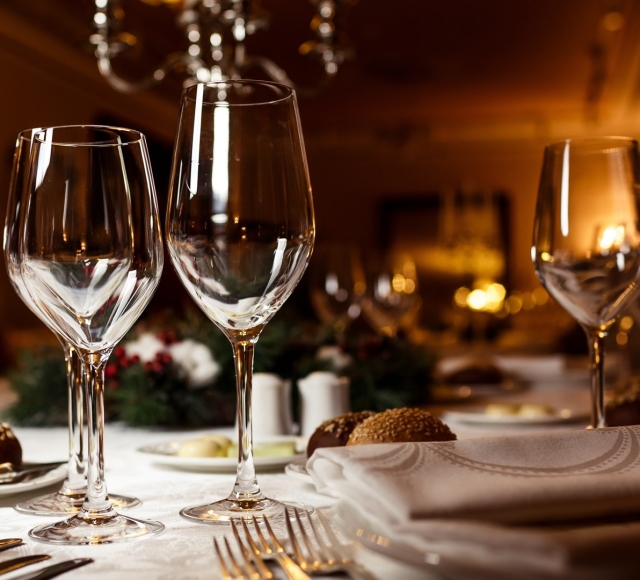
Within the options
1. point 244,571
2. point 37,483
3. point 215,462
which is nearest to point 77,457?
point 37,483

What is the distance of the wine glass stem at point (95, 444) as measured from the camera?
65 cm

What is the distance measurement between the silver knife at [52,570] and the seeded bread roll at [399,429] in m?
0.28

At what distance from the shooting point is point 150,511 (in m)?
0.75

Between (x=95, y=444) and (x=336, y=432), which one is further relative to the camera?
(x=336, y=432)

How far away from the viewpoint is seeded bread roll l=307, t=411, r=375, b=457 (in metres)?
0.85

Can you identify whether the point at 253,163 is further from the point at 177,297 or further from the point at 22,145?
the point at 177,297

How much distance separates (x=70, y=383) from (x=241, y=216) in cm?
34

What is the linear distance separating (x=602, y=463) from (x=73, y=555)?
1.21 ft

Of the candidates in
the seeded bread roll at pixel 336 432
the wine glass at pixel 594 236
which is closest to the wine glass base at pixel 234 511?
the seeded bread roll at pixel 336 432

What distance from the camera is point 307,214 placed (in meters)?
0.69

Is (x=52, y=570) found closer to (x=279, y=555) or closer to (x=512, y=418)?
(x=279, y=555)

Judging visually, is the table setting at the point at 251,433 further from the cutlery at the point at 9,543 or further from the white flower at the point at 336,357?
the white flower at the point at 336,357

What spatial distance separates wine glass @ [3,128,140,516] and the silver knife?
188 millimetres

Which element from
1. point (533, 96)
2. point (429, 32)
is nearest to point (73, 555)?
point (429, 32)
